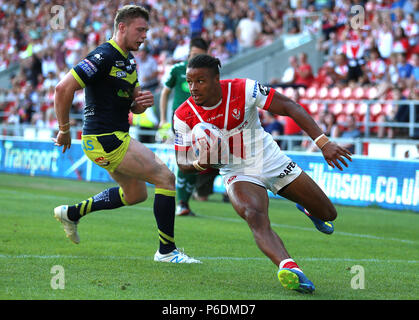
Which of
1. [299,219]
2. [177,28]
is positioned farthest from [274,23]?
[299,219]

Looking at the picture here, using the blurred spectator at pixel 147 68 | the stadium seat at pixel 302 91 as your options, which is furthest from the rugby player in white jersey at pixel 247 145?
the blurred spectator at pixel 147 68

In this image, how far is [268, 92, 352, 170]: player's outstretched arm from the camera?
6.18 m

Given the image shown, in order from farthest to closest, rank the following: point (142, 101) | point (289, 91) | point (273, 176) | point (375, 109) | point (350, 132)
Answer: point (289, 91) → point (375, 109) → point (350, 132) → point (142, 101) → point (273, 176)

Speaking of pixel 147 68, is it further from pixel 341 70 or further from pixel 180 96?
pixel 180 96

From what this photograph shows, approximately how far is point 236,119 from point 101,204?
1.88 meters

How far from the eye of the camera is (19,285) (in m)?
5.74

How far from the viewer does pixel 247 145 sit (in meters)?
6.80

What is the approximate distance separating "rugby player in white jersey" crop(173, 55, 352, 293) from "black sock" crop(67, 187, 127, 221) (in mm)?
1229

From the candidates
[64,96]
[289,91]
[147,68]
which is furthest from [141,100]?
[147,68]

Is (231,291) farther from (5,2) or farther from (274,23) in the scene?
(5,2)

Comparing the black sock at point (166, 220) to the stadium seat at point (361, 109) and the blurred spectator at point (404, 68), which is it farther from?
the blurred spectator at point (404, 68)

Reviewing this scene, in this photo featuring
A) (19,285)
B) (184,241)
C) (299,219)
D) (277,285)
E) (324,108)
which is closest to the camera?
(19,285)
